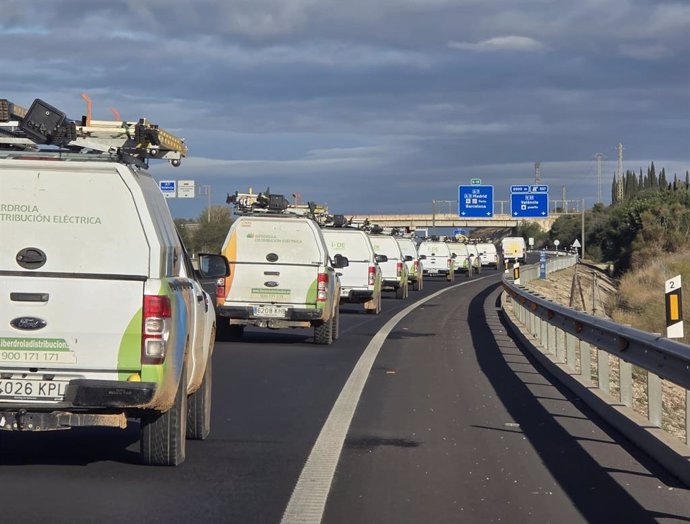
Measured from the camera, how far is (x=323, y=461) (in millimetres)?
8289

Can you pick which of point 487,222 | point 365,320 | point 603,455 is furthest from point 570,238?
point 603,455

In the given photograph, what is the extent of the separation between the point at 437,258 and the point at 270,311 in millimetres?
38034

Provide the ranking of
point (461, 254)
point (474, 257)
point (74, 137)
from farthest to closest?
point (474, 257), point (461, 254), point (74, 137)

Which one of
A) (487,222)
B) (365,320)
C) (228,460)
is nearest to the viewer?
(228,460)

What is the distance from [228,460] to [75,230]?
7.10 ft

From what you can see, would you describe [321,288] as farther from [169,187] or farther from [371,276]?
[169,187]

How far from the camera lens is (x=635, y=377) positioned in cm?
1684

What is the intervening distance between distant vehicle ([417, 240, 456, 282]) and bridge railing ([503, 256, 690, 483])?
1445 inches

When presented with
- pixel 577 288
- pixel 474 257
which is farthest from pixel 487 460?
pixel 474 257

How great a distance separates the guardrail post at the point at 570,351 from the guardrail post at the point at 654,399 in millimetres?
4254

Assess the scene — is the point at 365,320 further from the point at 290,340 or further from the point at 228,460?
the point at 228,460

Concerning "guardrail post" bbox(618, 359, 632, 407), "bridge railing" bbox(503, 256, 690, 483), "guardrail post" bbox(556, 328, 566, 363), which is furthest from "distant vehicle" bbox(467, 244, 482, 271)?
"guardrail post" bbox(618, 359, 632, 407)

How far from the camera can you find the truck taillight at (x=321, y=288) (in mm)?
18047

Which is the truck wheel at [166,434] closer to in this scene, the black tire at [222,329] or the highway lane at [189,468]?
the highway lane at [189,468]
